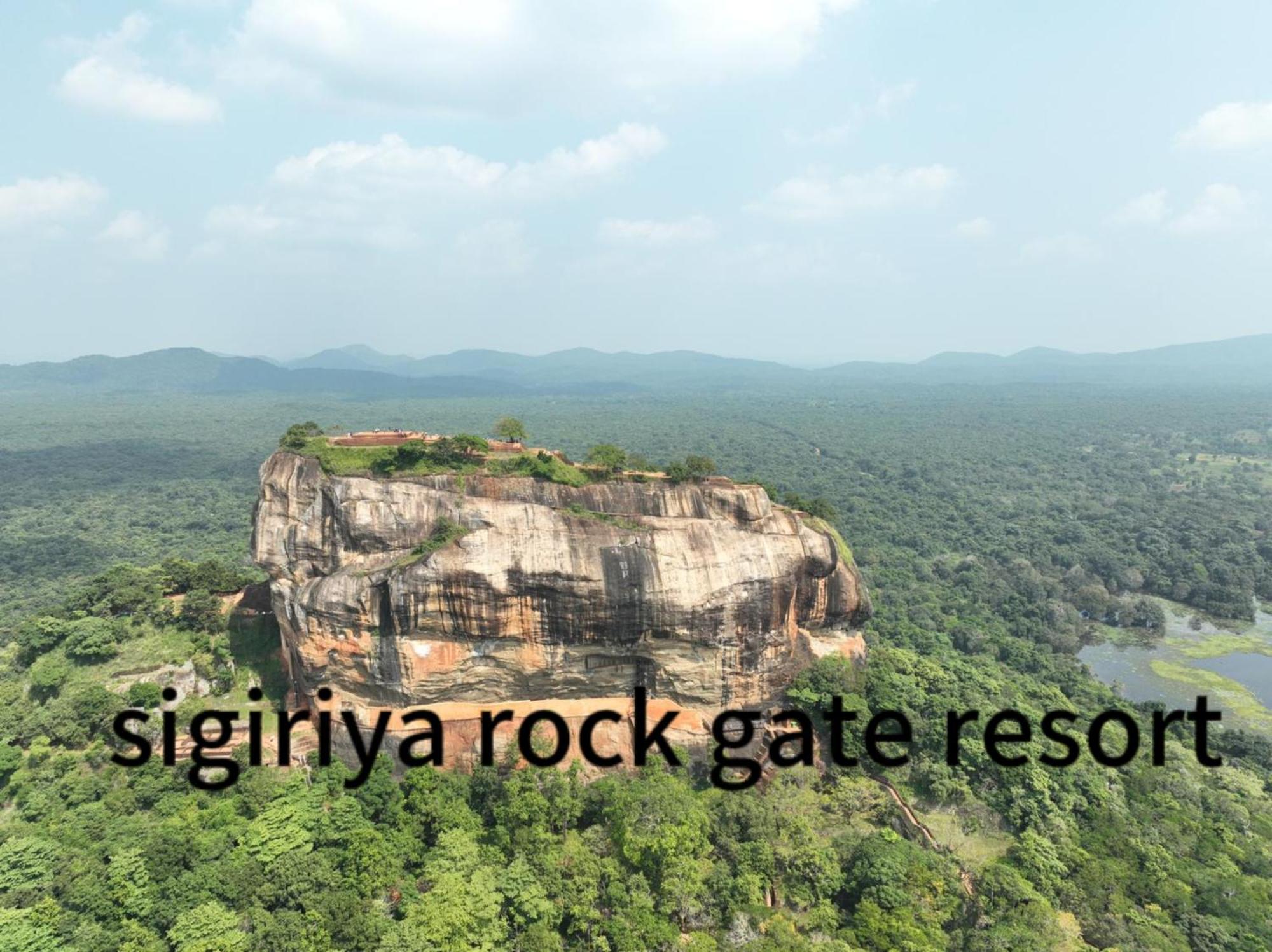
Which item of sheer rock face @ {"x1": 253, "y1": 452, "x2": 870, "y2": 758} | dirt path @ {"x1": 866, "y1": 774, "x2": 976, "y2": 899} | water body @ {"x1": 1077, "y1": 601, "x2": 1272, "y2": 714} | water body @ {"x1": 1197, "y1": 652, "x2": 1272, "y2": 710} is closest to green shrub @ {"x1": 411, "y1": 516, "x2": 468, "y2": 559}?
sheer rock face @ {"x1": 253, "y1": 452, "x2": 870, "y2": 758}

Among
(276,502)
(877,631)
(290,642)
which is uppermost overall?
(276,502)

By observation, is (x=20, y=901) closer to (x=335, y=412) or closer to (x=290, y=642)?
A: (x=290, y=642)

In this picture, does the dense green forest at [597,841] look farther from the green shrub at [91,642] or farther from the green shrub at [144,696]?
the green shrub at [144,696]

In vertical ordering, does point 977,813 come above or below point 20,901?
below

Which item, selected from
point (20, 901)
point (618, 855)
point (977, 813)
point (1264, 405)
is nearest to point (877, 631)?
point (977, 813)

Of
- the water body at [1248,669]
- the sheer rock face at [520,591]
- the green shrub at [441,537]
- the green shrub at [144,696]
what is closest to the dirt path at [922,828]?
the sheer rock face at [520,591]

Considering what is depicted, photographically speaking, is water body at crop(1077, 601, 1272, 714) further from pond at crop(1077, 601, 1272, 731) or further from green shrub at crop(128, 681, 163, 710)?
green shrub at crop(128, 681, 163, 710)

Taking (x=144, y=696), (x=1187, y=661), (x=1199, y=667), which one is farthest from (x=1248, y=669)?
(x=144, y=696)
